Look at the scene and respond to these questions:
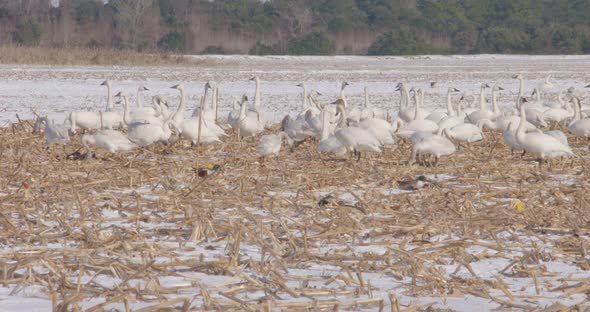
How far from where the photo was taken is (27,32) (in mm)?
55906

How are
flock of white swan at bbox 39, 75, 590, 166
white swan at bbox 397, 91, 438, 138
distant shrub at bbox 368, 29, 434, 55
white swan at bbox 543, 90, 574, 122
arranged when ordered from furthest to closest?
distant shrub at bbox 368, 29, 434, 55, white swan at bbox 543, 90, 574, 122, white swan at bbox 397, 91, 438, 138, flock of white swan at bbox 39, 75, 590, 166

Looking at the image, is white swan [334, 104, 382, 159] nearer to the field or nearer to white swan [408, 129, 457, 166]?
the field

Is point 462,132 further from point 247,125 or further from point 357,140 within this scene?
point 247,125

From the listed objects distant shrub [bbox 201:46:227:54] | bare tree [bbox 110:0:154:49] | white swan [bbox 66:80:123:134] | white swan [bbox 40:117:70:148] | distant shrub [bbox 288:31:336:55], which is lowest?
distant shrub [bbox 201:46:227:54]

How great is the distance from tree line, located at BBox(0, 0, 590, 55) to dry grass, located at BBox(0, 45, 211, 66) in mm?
15684

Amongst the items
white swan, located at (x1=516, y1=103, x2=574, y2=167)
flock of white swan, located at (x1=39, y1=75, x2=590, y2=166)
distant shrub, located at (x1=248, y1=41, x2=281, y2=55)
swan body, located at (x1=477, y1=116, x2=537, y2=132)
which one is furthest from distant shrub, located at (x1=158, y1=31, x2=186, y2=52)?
white swan, located at (x1=516, y1=103, x2=574, y2=167)

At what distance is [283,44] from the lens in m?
60.3

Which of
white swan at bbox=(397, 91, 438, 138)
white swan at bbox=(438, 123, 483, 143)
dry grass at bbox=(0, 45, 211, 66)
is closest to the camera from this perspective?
white swan at bbox=(438, 123, 483, 143)

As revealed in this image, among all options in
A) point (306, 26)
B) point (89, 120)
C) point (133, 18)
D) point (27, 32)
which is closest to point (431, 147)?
point (89, 120)

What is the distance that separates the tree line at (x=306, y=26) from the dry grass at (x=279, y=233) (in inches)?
1767

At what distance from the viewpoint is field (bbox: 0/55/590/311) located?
4875 mm

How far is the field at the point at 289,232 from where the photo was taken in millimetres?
4875

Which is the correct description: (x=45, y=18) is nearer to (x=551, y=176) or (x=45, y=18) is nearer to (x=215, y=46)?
(x=215, y=46)

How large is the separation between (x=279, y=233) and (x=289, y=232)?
0.21m
